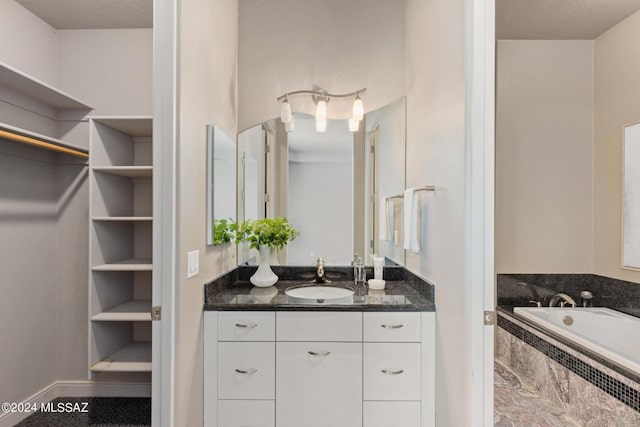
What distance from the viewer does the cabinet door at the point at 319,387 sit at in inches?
69.7

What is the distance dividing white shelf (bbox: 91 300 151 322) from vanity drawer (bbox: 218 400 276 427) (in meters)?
0.69

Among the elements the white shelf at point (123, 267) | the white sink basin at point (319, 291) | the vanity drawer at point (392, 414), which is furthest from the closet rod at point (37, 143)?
the vanity drawer at point (392, 414)

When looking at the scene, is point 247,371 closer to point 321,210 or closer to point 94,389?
point 321,210

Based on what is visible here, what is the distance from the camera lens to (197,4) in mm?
1677

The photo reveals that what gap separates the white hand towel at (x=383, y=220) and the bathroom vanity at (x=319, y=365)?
2.39 feet

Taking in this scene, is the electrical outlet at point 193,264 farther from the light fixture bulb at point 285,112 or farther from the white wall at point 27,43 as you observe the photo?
the white wall at point 27,43

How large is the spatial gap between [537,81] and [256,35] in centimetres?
223

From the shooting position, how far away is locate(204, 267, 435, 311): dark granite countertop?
70.9 inches

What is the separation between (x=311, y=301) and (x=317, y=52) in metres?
1.74

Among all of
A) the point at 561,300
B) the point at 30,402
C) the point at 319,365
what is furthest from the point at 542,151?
the point at 30,402

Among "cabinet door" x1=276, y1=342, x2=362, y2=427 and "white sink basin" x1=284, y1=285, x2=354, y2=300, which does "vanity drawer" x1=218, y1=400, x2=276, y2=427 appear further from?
"white sink basin" x1=284, y1=285, x2=354, y2=300

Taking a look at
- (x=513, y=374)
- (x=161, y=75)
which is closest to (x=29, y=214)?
(x=161, y=75)

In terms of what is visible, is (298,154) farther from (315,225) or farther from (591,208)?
(591,208)

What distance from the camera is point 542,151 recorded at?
2.78m
